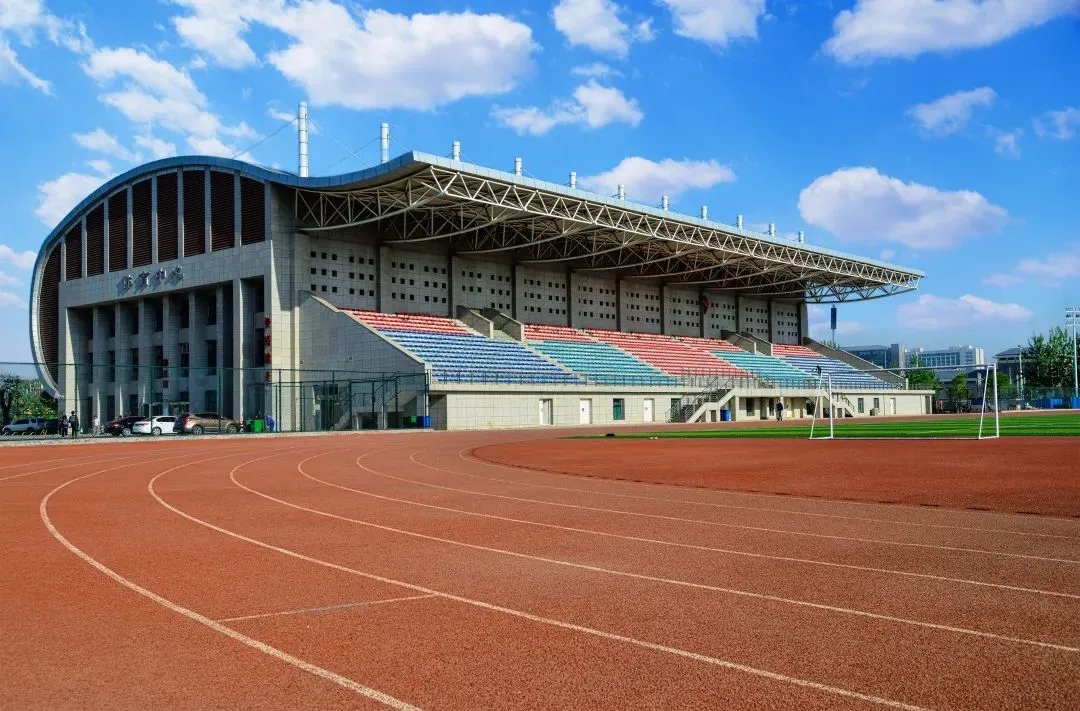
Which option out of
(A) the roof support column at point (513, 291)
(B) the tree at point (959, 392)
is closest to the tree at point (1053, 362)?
(B) the tree at point (959, 392)

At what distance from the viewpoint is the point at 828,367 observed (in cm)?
8225

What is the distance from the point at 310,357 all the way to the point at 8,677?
48571 mm

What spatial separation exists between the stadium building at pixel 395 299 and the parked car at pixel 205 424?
191cm

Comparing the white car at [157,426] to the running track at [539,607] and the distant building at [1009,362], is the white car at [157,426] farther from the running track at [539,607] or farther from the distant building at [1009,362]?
the distant building at [1009,362]

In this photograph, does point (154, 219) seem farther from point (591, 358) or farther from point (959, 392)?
point (959, 392)

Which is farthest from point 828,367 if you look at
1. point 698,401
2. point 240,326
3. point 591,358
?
point 240,326

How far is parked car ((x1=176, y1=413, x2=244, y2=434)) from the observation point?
151ft

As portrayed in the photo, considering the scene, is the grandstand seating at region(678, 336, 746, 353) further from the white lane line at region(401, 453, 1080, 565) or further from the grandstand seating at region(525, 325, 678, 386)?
the white lane line at region(401, 453, 1080, 565)

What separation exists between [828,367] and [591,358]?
30.4 metres

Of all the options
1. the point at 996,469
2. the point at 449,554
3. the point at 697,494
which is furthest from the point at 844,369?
the point at 449,554

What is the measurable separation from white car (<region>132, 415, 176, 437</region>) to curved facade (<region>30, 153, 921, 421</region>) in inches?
48.1

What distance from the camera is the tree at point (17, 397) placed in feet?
128

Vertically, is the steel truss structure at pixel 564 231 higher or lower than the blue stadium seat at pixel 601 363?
higher

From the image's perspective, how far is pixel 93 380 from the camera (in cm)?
6066
